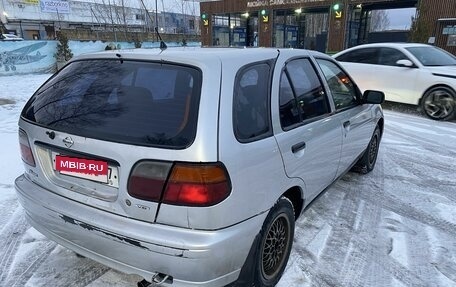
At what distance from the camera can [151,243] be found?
6.13 ft

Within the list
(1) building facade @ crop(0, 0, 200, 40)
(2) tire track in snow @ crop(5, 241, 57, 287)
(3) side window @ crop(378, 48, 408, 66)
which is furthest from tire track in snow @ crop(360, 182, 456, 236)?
(1) building facade @ crop(0, 0, 200, 40)

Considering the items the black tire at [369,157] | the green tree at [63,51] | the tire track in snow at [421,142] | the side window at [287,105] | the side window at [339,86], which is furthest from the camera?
the green tree at [63,51]

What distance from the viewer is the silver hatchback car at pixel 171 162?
1.86 m

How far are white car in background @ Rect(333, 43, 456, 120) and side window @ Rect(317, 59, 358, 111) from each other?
4.92 m

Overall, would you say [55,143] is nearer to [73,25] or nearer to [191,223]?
[191,223]

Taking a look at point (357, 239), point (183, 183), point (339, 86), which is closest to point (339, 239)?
point (357, 239)

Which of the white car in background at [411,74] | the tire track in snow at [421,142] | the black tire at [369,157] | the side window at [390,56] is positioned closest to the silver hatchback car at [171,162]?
the black tire at [369,157]

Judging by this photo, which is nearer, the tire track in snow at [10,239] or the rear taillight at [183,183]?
the rear taillight at [183,183]

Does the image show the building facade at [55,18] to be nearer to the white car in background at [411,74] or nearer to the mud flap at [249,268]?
the white car in background at [411,74]

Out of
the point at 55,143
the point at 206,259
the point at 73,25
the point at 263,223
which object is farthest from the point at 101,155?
the point at 73,25

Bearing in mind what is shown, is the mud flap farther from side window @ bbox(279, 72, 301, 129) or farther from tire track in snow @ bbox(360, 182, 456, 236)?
tire track in snow @ bbox(360, 182, 456, 236)

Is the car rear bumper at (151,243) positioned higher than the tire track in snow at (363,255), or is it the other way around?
the car rear bumper at (151,243)

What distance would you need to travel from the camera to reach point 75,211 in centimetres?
212

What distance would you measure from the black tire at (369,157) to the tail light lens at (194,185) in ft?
10.2
